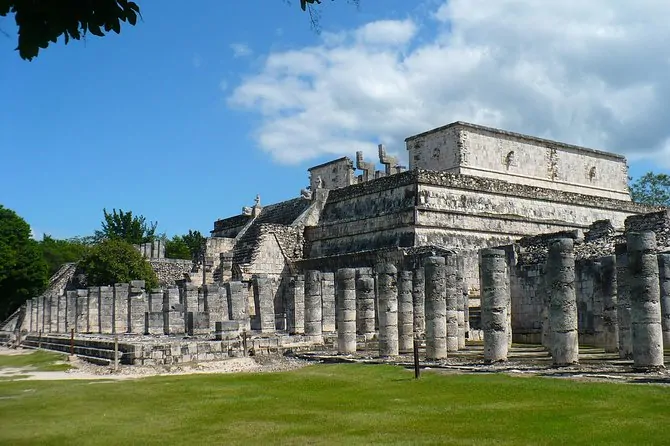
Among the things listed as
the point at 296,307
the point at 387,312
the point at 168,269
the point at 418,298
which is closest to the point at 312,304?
the point at 296,307

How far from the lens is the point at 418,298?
18812 mm

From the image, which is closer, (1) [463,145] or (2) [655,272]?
(2) [655,272]

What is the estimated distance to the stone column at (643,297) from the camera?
36.9 feet

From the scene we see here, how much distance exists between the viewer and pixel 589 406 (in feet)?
26.5

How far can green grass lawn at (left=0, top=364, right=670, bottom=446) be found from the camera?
696 cm

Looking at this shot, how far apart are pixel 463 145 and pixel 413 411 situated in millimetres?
23938

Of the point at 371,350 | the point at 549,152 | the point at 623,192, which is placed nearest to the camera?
the point at 371,350

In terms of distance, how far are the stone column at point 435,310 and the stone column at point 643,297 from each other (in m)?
3.81

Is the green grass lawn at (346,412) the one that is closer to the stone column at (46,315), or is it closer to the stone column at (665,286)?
the stone column at (665,286)

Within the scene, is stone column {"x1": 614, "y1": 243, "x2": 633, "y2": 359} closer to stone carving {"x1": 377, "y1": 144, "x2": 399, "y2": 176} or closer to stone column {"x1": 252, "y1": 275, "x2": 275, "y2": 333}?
stone column {"x1": 252, "y1": 275, "x2": 275, "y2": 333}

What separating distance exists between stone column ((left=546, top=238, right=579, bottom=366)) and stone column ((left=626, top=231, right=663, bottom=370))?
3.30 ft

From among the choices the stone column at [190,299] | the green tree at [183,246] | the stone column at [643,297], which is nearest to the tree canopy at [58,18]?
the stone column at [643,297]

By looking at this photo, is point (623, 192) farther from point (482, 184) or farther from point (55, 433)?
→ point (55, 433)

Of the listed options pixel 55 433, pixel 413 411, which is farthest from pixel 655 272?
pixel 55 433
